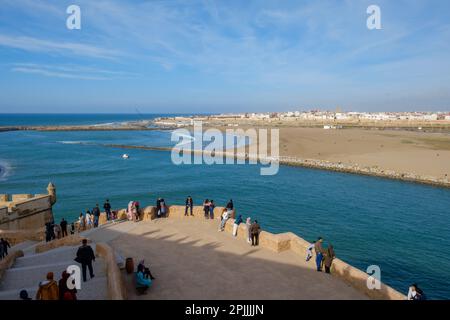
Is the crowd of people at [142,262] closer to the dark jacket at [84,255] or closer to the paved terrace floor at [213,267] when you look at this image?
the dark jacket at [84,255]

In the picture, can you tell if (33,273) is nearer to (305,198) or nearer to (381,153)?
(305,198)

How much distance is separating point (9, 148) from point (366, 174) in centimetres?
7254

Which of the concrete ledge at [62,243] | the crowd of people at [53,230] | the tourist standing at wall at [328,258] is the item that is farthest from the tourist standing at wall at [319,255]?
the crowd of people at [53,230]

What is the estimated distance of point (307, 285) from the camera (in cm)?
973

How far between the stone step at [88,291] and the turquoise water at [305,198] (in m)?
13.9

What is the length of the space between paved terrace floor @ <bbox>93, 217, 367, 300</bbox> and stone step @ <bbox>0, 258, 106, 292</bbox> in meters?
1.08

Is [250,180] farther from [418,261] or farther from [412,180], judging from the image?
[418,261]

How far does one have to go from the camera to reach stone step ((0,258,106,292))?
385 inches

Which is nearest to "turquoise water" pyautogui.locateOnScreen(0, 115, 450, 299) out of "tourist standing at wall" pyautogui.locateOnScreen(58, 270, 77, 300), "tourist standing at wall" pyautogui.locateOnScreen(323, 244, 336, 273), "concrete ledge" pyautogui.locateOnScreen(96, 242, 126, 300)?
"tourist standing at wall" pyautogui.locateOnScreen(323, 244, 336, 273)

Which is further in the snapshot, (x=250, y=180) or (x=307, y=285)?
(x=250, y=180)

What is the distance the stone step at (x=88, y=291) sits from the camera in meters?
8.30

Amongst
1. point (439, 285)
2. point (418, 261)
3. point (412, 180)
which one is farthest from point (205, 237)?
point (412, 180)
